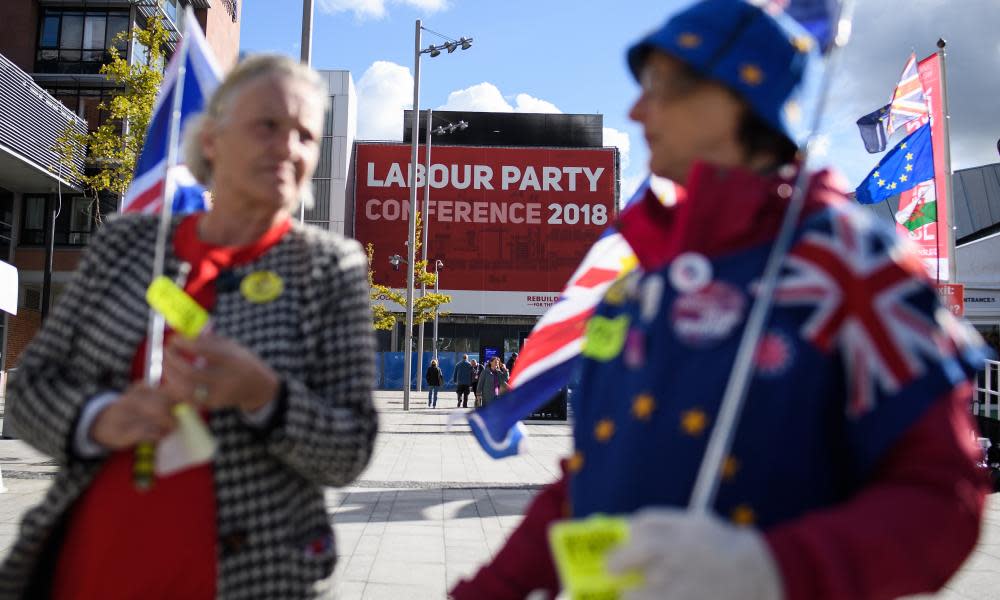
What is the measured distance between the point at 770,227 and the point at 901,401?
0.99ft

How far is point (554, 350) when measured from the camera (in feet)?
13.9

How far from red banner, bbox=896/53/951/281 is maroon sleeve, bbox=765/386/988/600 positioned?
10988 millimetres

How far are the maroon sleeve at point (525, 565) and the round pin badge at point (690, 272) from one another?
52 cm

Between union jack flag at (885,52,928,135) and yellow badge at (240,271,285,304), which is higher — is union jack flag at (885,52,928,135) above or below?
above

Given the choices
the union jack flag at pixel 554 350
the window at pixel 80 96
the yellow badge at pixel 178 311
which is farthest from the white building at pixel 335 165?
the yellow badge at pixel 178 311

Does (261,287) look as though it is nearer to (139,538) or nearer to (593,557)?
(139,538)

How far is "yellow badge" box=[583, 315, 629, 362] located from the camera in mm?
1368

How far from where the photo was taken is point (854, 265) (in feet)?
3.64

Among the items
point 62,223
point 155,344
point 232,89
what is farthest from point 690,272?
point 62,223

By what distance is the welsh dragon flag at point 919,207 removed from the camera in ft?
36.6

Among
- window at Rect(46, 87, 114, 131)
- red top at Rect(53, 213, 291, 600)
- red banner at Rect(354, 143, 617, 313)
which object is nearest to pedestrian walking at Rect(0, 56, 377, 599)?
red top at Rect(53, 213, 291, 600)

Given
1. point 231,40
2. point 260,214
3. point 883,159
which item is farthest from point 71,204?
point 260,214

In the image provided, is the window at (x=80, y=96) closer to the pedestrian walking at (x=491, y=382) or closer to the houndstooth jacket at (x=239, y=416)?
the pedestrian walking at (x=491, y=382)

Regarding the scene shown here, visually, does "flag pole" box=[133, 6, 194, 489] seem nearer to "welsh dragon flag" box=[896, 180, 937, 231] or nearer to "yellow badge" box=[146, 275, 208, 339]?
"yellow badge" box=[146, 275, 208, 339]
